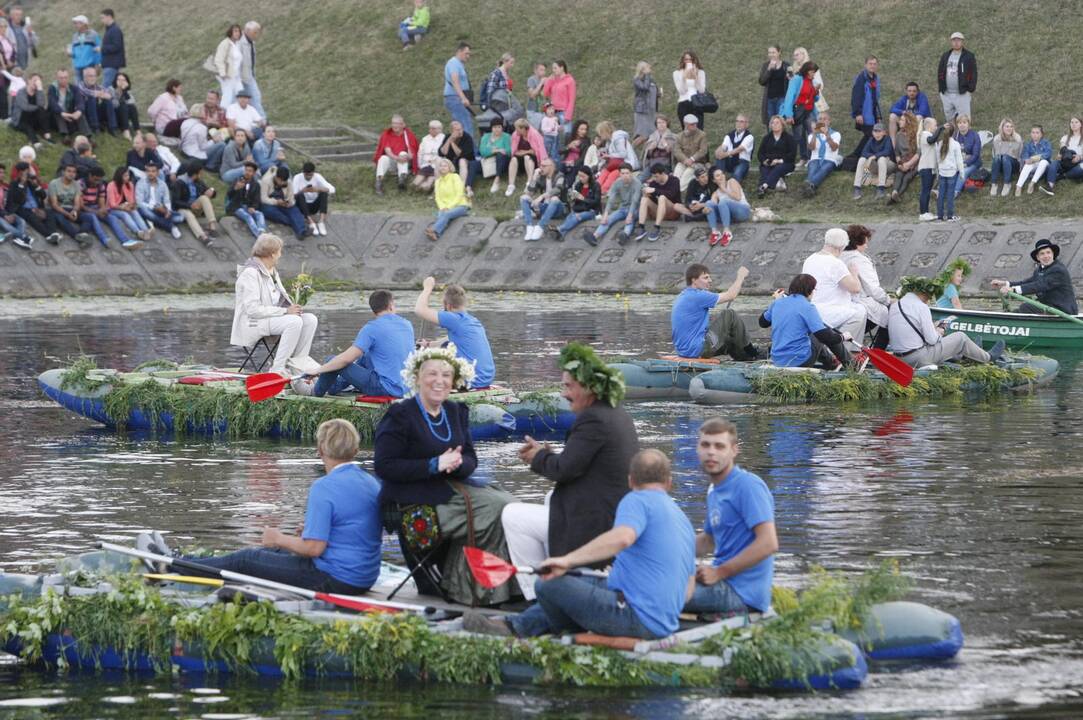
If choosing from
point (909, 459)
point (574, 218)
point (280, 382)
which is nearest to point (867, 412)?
point (909, 459)

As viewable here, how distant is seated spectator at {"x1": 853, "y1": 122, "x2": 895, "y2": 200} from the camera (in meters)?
34.3

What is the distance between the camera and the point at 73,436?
59.4ft

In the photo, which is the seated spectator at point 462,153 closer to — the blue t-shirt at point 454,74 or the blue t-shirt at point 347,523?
the blue t-shirt at point 454,74

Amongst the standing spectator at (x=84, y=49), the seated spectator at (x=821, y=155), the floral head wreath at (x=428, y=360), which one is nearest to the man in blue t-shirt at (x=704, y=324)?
the floral head wreath at (x=428, y=360)

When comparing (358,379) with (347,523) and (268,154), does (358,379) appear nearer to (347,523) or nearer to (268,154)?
(347,523)

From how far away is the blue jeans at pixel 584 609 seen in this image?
9422mm

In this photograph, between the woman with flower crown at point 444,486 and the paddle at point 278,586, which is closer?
the paddle at point 278,586

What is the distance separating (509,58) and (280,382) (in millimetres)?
21087

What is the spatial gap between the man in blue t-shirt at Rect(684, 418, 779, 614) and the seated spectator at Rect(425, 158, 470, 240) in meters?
26.7

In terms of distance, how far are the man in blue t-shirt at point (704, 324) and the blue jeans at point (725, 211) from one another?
40.0 ft

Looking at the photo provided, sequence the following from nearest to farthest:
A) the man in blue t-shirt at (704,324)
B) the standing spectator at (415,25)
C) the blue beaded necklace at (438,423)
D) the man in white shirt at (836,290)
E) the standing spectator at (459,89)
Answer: the blue beaded necklace at (438,423) → the man in blue t-shirt at (704,324) → the man in white shirt at (836,290) → the standing spectator at (459,89) → the standing spectator at (415,25)

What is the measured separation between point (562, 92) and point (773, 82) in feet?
14.2

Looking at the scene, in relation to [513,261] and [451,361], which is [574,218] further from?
[451,361]

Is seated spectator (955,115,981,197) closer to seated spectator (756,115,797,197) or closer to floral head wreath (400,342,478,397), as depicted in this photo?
seated spectator (756,115,797,197)
